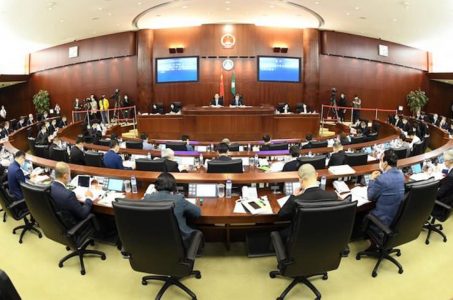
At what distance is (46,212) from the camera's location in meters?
3.09

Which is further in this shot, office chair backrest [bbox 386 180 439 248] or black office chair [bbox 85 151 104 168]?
black office chair [bbox 85 151 104 168]

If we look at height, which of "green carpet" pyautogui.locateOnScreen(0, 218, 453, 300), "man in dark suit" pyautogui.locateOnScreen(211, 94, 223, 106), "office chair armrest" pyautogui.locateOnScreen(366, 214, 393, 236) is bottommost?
"green carpet" pyautogui.locateOnScreen(0, 218, 453, 300)

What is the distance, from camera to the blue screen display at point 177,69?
46.9ft

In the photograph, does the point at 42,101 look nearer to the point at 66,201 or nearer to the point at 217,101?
the point at 217,101

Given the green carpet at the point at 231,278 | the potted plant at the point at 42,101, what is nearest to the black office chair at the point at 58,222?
the green carpet at the point at 231,278

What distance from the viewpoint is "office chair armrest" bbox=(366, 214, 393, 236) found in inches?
119

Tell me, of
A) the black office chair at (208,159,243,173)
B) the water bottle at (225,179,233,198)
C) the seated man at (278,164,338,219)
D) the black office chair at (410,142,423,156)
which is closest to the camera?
the seated man at (278,164,338,219)

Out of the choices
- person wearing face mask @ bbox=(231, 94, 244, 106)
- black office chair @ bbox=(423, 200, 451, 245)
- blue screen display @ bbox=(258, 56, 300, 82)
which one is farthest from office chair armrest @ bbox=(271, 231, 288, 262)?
blue screen display @ bbox=(258, 56, 300, 82)

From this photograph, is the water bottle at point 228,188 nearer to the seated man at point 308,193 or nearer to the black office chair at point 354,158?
the seated man at point 308,193

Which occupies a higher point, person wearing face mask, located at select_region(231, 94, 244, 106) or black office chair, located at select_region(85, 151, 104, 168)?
person wearing face mask, located at select_region(231, 94, 244, 106)

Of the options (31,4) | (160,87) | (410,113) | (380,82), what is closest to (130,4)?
(31,4)

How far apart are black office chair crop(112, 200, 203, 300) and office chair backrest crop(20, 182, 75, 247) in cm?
85

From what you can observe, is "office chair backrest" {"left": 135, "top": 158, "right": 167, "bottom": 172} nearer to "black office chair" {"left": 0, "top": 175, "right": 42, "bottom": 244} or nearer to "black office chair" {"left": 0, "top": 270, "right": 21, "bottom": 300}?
"black office chair" {"left": 0, "top": 175, "right": 42, "bottom": 244}

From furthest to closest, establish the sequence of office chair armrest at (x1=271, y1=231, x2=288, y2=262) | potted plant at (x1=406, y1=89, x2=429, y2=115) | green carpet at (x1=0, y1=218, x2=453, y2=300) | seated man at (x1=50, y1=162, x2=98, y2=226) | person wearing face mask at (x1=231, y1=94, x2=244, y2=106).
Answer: potted plant at (x1=406, y1=89, x2=429, y2=115) < person wearing face mask at (x1=231, y1=94, x2=244, y2=106) < seated man at (x1=50, y1=162, x2=98, y2=226) < green carpet at (x1=0, y1=218, x2=453, y2=300) < office chair armrest at (x1=271, y1=231, x2=288, y2=262)
